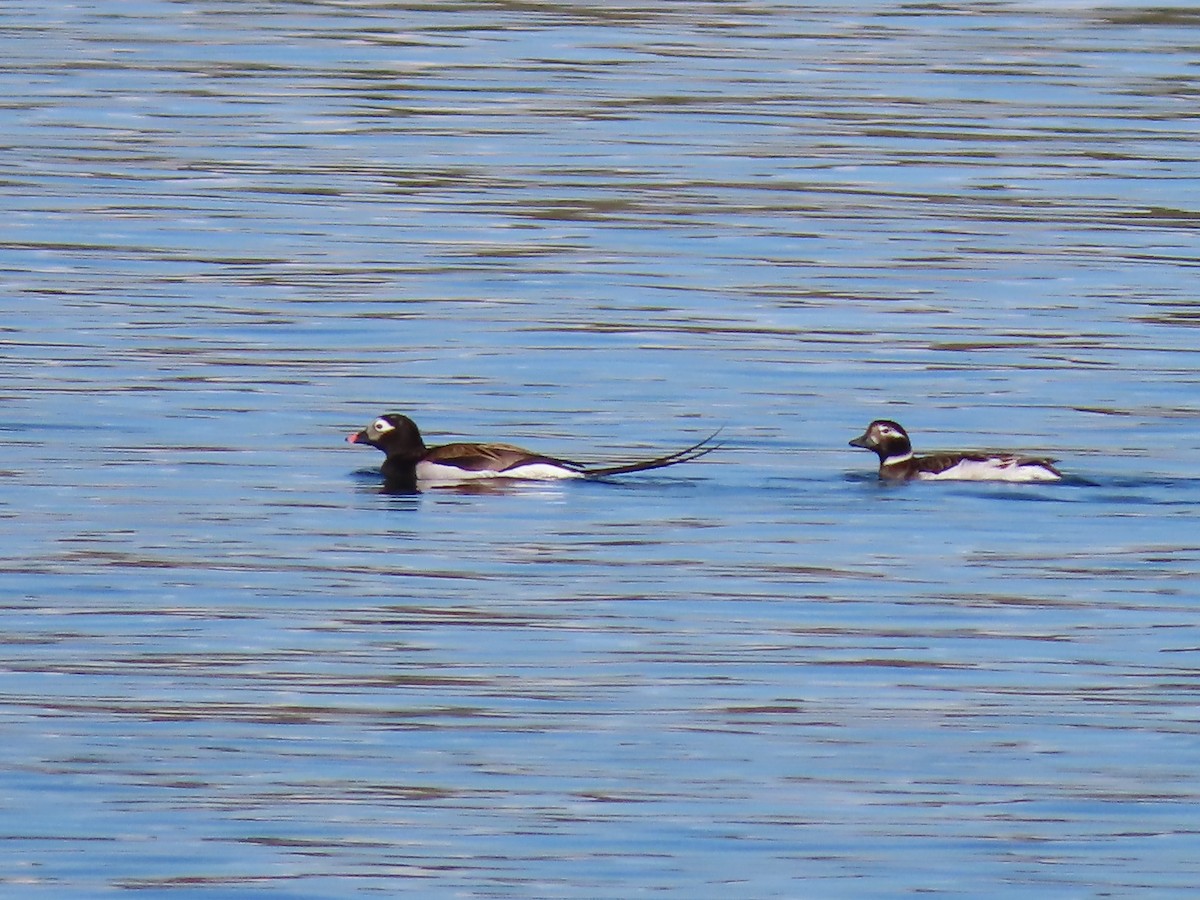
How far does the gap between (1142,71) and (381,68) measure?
820 cm

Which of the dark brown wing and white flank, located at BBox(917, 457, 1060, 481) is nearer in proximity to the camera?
white flank, located at BBox(917, 457, 1060, 481)

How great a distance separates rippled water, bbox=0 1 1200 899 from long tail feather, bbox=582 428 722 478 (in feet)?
0.39

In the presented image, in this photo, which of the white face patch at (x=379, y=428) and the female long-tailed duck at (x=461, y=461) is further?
the white face patch at (x=379, y=428)

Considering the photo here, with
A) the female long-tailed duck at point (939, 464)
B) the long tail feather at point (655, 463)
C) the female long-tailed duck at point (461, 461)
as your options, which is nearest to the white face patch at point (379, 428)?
the female long-tailed duck at point (461, 461)

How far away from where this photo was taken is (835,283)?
22969 mm

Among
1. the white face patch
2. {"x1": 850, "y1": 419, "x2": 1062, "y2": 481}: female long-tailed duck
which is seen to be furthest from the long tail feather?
the white face patch

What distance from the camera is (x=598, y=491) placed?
1636 cm

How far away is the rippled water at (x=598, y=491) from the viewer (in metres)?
10.3

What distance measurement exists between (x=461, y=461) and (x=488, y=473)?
0.22 metres

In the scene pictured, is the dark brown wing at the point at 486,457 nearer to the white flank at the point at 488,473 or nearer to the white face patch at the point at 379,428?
the white flank at the point at 488,473

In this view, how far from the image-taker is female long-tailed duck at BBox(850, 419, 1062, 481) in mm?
16016

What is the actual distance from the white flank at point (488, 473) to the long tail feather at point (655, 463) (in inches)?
4.8

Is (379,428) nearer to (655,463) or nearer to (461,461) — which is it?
(461,461)

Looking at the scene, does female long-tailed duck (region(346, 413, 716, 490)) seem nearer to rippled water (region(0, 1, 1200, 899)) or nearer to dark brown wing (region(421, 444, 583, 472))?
dark brown wing (region(421, 444, 583, 472))
